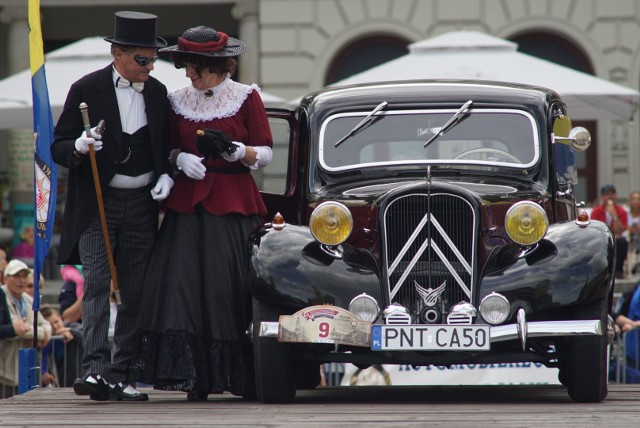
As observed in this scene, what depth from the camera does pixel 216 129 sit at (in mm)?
8391

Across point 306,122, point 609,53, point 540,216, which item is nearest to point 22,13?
Result: point 609,53

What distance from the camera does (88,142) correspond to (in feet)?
26.2

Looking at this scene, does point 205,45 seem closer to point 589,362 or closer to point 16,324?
point 589,362

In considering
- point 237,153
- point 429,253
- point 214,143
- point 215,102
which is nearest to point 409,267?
point 429,253

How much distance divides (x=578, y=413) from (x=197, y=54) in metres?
3.04

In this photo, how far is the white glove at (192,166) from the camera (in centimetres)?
824

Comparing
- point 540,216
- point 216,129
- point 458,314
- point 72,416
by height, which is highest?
point 216,129

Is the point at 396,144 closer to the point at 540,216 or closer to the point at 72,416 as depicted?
the point at 540,216

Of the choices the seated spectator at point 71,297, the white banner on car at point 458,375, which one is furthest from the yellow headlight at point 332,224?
the seated spectator at point 71,297

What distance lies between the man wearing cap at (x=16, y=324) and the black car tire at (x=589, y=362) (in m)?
4.84

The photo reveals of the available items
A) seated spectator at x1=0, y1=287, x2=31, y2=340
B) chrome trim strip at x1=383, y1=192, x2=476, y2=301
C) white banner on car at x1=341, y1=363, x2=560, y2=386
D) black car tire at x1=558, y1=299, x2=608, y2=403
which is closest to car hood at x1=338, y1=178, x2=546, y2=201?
chrome trim strip at x1=383, y1=192, x2=476, y2=301

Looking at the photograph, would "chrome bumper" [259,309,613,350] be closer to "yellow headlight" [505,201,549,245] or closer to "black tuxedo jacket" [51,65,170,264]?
"yellow headlight" [505,201,549,245]

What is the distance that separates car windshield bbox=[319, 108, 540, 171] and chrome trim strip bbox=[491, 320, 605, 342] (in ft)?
5.16

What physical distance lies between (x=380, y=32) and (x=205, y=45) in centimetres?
1793
